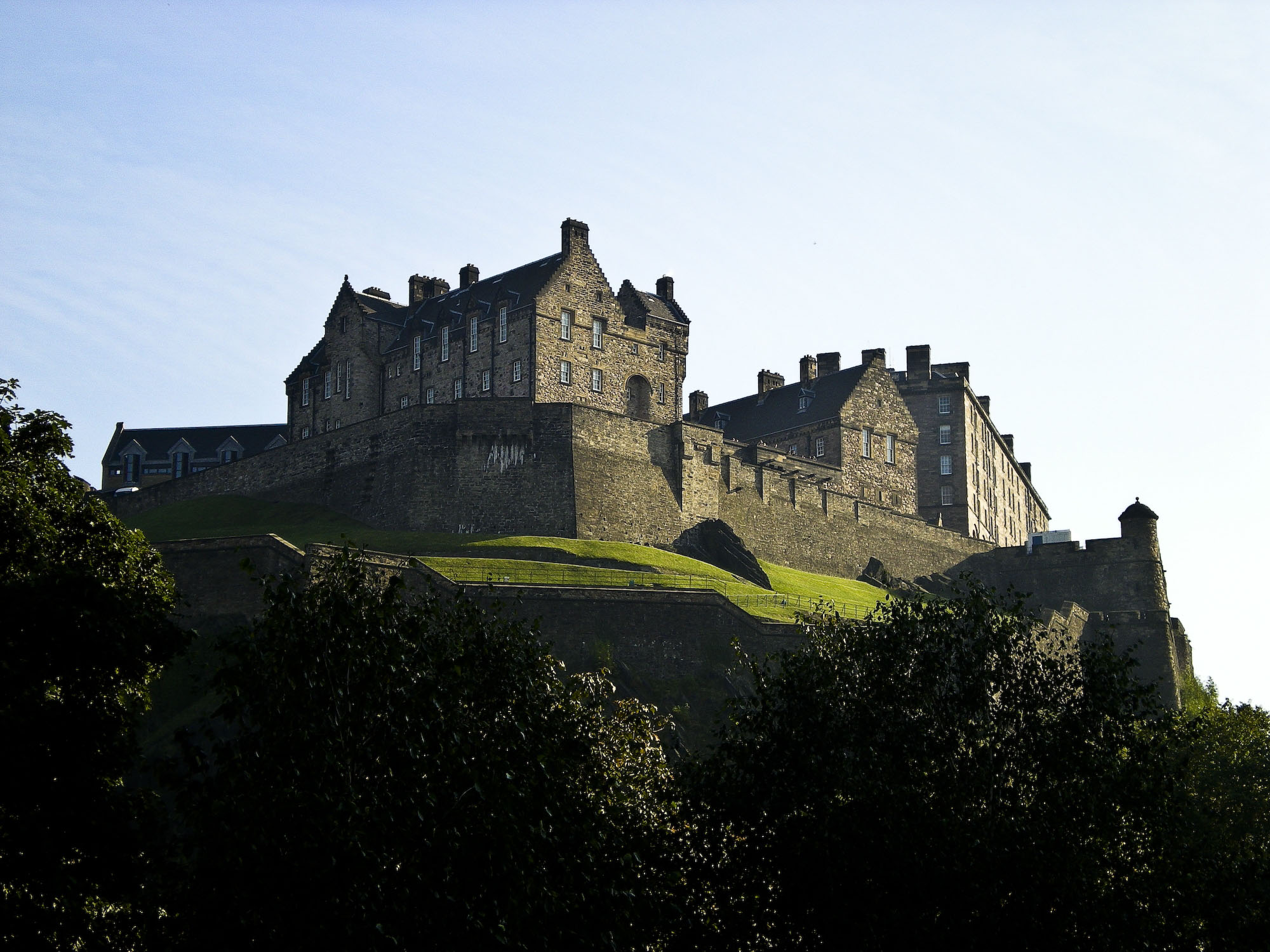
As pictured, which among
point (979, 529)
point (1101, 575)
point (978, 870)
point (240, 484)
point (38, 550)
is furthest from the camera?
point (979, 529)

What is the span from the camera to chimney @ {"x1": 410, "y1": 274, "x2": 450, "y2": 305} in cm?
8256

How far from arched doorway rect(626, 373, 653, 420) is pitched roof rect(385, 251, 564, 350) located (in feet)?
22.5

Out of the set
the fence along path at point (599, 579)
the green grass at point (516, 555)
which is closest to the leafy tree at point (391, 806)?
the fence along path at point (599, 579)

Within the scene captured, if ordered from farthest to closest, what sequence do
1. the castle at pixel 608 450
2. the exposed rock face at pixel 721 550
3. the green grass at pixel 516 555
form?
the exposed rock face at pixel 721 550 < the castle at pixel 608 450 < the green grass at pixel 516 555

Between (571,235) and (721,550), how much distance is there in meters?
17.6

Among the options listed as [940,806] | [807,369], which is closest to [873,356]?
[807,369]

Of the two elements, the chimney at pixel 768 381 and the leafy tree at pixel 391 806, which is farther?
the chimney at pixel 768 381

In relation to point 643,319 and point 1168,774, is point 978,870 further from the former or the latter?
point 643,319

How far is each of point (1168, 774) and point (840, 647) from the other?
6.16 meters

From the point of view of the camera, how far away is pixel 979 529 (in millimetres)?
95438

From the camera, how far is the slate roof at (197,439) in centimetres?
9531

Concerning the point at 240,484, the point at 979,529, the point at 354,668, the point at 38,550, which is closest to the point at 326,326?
the point at 240,484

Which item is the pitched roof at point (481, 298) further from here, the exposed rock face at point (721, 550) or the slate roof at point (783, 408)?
the slate roof at point (783, 408)

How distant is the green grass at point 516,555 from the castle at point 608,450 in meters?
1.84
